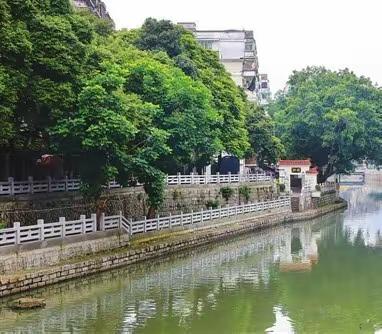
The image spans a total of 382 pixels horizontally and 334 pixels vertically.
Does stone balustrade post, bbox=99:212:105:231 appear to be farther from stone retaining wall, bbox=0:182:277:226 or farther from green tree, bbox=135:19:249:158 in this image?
green tree, bbox=135:19:249:158

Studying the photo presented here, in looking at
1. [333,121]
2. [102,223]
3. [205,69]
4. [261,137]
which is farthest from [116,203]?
[333,121]

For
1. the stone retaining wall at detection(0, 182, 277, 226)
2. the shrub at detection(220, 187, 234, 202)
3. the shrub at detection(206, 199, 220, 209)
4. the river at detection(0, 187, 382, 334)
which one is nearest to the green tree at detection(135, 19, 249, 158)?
the shrub at detection(220, 187, 234, 202)

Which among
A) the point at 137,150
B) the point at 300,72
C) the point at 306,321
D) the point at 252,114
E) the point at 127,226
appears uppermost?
the point at 300,72

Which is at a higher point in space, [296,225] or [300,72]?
[300,72]

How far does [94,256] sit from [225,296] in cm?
496

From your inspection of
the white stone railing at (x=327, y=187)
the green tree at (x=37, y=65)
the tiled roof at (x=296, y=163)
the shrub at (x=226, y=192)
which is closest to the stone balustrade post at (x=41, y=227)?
the green tree at (x=37, y=65)

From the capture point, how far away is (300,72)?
63.2 meters

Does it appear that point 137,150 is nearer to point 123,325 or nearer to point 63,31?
point 63,31

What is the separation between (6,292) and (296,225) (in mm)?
28131

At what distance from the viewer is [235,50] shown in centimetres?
6419

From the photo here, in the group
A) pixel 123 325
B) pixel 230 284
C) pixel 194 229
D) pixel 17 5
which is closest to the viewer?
pixel 123 325

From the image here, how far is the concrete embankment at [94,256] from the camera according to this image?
19.0 meters

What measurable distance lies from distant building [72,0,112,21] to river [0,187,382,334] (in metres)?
19.5

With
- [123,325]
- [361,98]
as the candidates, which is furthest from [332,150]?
[123,325]
